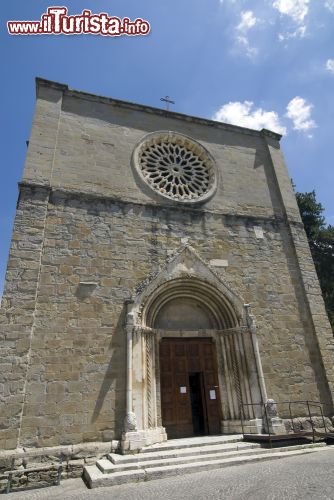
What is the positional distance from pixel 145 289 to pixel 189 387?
2650 mm

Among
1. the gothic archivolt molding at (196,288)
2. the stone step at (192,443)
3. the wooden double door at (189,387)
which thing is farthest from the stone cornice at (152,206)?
the stone step at (192,443)

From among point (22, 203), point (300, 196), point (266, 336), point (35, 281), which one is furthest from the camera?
point (300, 196)

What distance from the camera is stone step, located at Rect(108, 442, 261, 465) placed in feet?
18.2

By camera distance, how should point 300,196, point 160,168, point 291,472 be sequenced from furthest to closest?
point 300,196 → point 160,168 → point 291,472

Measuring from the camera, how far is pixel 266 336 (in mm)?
8477

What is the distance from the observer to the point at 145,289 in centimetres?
777

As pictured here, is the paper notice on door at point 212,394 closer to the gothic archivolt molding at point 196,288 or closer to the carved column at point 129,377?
the gothic archivolt molding at point 196,288

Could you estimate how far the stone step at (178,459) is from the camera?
5219mm

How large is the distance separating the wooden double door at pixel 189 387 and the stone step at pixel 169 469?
5.98 ft

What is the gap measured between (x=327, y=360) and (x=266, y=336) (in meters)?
1.80

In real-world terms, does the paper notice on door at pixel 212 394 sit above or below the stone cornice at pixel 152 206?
below

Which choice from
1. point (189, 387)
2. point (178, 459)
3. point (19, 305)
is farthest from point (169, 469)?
point (19, 305)

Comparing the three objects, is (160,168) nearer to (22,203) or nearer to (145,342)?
(22,203)

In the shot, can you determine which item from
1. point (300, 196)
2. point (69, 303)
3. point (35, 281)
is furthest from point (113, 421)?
point (300, 196)
